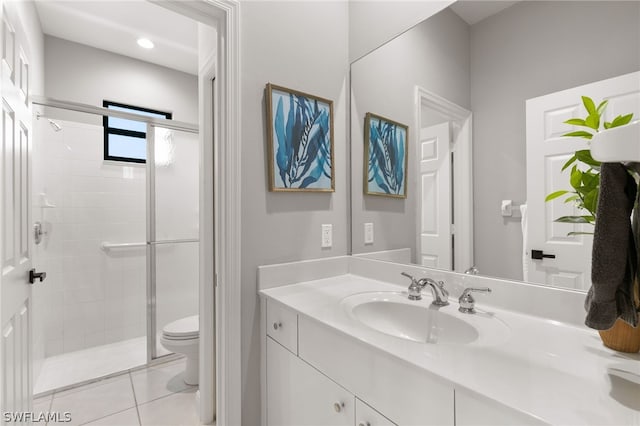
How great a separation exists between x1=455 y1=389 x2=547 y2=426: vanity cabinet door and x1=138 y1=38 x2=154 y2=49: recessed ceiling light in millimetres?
3230

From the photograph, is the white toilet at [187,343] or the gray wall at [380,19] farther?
the white toilet at [187,343]

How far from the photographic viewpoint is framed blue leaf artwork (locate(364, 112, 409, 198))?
1.55 meters

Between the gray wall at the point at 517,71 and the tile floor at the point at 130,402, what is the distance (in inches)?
72.4

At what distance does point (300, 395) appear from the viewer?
1123 mm

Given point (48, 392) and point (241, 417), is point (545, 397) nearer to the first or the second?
point (241, 417)

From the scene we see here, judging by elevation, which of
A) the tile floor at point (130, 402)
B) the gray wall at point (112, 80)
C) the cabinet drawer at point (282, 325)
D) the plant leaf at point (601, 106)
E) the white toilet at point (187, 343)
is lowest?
the tile floor at point (130, 402)

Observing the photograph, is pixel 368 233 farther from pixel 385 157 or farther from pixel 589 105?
pixel 589 105

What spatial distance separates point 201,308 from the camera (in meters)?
1.77

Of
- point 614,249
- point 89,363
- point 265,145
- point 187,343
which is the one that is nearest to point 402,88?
point 265,145

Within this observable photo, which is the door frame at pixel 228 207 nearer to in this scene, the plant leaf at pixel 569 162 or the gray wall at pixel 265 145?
the gray wall at pixel 265 145

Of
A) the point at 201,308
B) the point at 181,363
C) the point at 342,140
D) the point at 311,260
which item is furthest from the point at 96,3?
the point at 181,363

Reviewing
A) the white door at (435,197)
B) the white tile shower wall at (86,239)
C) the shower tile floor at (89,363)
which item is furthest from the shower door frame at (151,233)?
the white door at (435,197)

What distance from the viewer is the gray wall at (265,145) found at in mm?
1375

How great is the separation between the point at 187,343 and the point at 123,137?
2.07m
